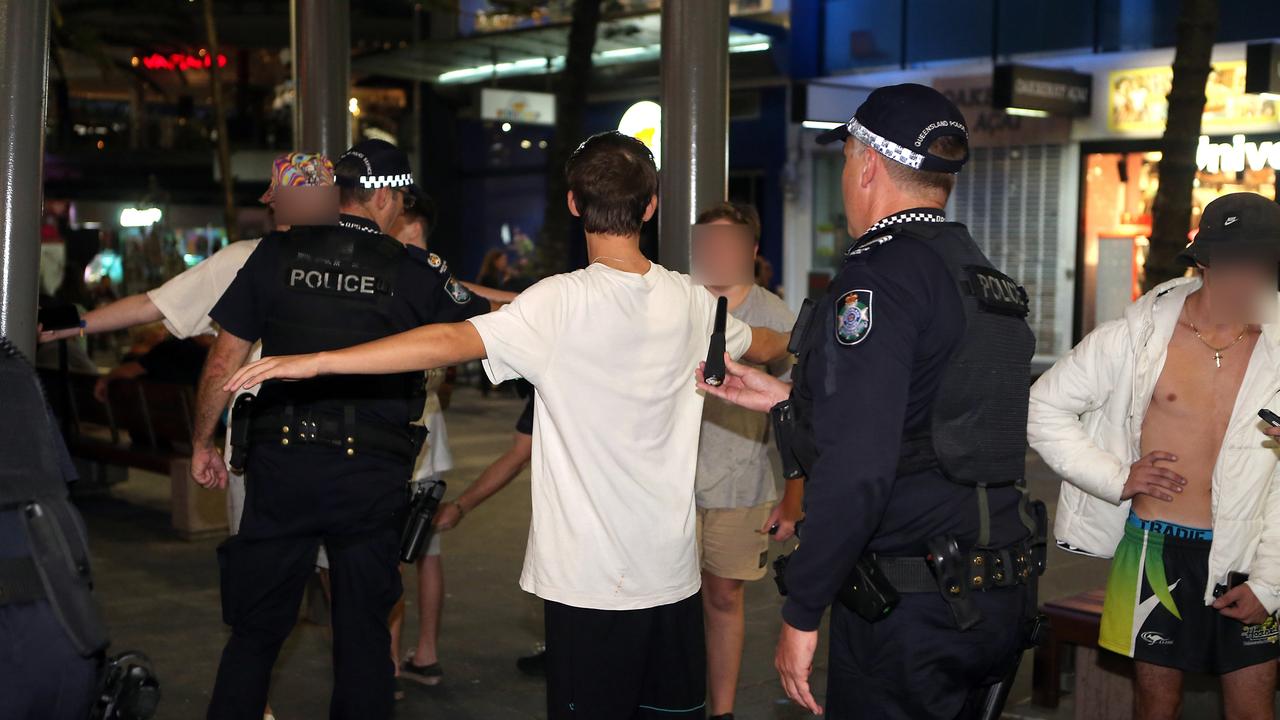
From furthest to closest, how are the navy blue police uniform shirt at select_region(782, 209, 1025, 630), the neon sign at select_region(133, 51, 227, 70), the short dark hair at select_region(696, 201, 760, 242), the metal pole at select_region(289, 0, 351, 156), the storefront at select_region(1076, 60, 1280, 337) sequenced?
the neon sign at select_region(133, 51, 227, 70)
the storefront at select_region(1076, 60, 1280, 337)
the metal pole at select_region(289, 0, 351, 156)
the short dark hair at select_region(696, 201, 760, 242)
the navy blue police uniform shirt at select_region(782, 209, 1025, 630)

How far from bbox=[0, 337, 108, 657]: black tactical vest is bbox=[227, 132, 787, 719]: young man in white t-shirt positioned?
105 centimetres

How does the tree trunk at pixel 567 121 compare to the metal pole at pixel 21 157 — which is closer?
the metal pole at pixel 21 157

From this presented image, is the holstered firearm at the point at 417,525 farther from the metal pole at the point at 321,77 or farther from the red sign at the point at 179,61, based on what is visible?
the red sign at the point at 179,61

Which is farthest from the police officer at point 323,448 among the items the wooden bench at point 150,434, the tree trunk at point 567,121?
the tree trunk at point 567,121

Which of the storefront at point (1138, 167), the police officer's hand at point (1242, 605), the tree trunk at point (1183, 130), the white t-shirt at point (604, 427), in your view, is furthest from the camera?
the storefront at point (1138, 167)

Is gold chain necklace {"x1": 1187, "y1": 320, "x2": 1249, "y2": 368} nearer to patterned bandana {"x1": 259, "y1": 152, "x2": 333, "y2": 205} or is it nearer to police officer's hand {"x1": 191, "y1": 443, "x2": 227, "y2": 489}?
patterned bandana {"x1": 259, "y1": 152, "x2": 333, "y2": 205}

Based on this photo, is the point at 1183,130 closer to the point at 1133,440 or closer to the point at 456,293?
the point at 1133,440

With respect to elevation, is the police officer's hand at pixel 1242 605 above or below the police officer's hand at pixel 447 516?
above

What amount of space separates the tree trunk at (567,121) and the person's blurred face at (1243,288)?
42.3ft

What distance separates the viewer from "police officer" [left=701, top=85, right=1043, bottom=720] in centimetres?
300

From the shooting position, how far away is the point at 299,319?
14.8 feet

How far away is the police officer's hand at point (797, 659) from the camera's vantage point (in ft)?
10.1

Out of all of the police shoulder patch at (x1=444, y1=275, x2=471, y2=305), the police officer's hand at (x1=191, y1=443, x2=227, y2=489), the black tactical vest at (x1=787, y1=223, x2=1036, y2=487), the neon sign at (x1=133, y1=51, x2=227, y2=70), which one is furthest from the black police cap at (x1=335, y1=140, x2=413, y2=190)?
the neon sign at (x1=133, y1=51, x2=227, y2=70)

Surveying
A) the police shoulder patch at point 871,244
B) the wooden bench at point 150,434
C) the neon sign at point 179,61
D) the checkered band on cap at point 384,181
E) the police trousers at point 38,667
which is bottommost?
the wooden bench at point 150,434
